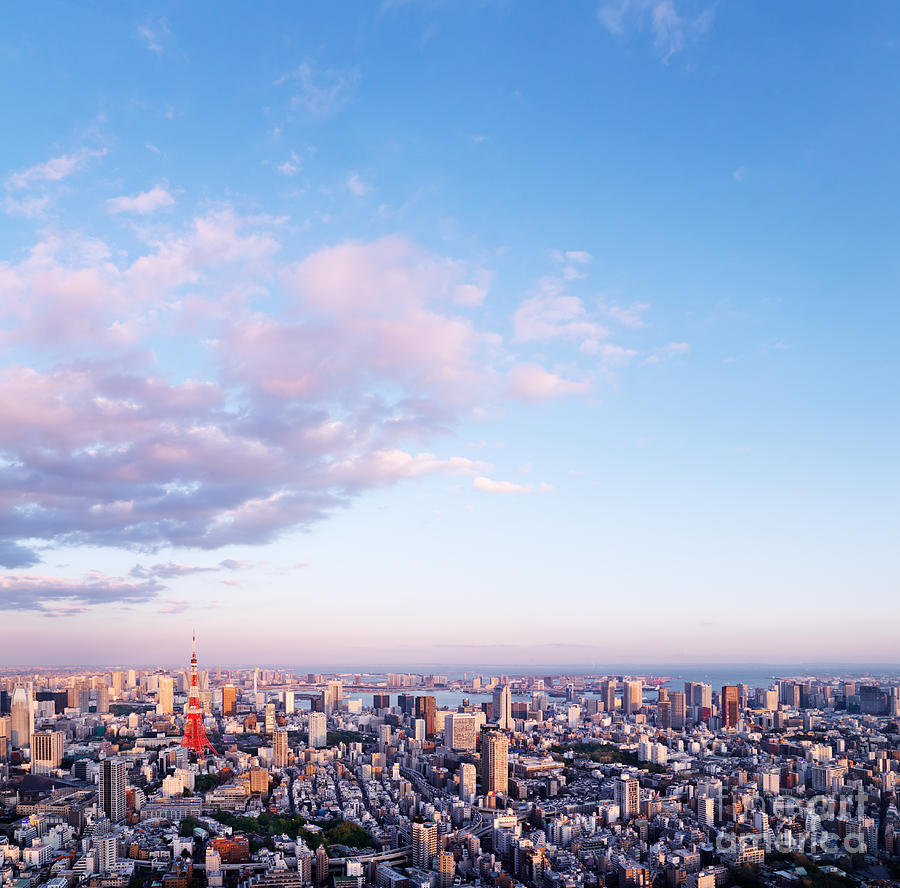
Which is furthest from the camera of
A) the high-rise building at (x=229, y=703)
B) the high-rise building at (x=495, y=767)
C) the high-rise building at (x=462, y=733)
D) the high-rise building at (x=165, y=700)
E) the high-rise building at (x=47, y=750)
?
the high-rise building at (x=229, y=703)

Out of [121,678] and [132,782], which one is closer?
[132,782]

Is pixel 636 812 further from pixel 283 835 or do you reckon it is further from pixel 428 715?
pixel 428 715

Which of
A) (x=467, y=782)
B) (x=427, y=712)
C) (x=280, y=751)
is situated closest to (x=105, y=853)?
(x=467, y=782)

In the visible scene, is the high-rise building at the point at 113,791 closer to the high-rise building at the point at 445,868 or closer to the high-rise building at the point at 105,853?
the high-rise building at the point at 105,853

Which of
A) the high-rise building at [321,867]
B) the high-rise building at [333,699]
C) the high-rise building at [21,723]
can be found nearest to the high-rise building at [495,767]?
the high-rise building at [321,867]

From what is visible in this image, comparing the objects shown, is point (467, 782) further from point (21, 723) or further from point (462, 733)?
point (21, 723)

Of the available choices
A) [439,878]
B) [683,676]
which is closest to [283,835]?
[439,878]

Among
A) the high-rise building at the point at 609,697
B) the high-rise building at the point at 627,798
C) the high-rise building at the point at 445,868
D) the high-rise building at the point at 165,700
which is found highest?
the high-rise building at the point at 445,868
